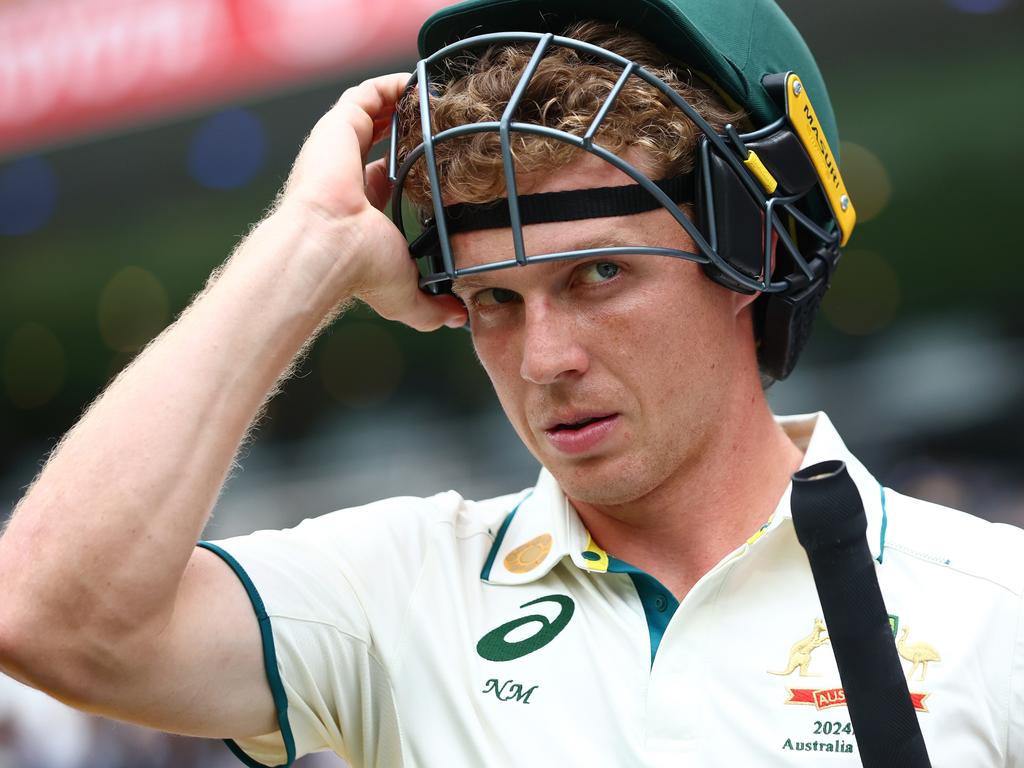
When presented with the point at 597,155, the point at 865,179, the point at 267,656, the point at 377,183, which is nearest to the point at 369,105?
the point at 377,183

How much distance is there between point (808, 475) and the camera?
38.3 inches

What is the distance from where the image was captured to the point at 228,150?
5973 mm

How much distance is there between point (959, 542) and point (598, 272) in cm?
54

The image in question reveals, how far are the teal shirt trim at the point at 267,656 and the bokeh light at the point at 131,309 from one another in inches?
246

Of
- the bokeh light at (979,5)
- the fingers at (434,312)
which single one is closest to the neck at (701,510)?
the fingers at (434,312)

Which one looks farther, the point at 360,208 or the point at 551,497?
the point at 551,497

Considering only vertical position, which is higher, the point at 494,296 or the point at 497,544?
the point at 494,296

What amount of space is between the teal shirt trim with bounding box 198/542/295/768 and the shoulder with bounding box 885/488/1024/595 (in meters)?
0.75

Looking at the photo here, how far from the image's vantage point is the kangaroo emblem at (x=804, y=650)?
1.38 m

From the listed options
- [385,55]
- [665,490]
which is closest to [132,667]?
[665,490]

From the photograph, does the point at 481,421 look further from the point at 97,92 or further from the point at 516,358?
the point at 516,358

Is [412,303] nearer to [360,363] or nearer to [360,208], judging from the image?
[360,208]

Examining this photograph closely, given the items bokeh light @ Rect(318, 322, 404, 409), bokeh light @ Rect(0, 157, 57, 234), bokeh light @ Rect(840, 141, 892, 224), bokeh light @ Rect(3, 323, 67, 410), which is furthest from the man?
bokeh light @ Rect(3, 323, 67, 410)

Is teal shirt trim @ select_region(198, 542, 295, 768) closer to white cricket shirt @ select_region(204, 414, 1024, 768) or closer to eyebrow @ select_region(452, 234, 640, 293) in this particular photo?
white cricket shirt @ select_region(204, 414, 1024, 768)
